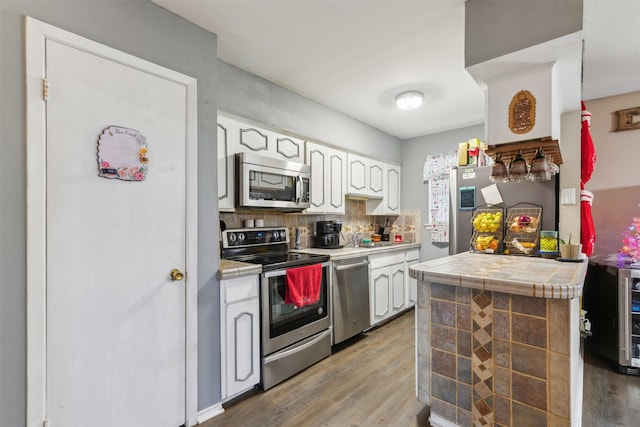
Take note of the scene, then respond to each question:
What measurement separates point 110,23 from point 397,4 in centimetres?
148

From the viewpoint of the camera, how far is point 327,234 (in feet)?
10.5

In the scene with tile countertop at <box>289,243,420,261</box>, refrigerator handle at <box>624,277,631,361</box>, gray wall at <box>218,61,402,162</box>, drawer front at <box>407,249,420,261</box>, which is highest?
gray wall at <box>218,61,402,162</box>

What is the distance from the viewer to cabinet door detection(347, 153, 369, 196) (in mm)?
3420

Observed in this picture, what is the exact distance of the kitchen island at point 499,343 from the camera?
4.03 ft

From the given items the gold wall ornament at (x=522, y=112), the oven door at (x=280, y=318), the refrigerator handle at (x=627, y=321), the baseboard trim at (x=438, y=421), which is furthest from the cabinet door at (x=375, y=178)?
the baseboard trim at (x=438, y=421)

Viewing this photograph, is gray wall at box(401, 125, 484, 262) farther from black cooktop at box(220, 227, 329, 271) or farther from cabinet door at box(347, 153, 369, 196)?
black cooktop at box(220, 227, 329, 271)

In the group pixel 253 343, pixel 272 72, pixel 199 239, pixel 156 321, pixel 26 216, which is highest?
pixel 272 72

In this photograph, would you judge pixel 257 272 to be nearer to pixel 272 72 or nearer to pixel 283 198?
pixel 283 198

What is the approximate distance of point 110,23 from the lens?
1446 mm

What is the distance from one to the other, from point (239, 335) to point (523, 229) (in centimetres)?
223

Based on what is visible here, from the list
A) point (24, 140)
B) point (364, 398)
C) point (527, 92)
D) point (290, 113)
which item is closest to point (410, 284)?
point (364, 398)

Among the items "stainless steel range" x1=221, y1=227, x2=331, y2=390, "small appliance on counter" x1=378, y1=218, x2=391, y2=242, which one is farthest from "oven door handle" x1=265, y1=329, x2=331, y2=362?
"small appliance on counter" x1=378, y1=218, x2=391, y2=242

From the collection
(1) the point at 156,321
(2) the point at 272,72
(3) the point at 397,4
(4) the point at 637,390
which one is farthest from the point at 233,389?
(4) the point at 637,390

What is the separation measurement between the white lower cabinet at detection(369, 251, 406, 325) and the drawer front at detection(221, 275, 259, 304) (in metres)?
1.49
